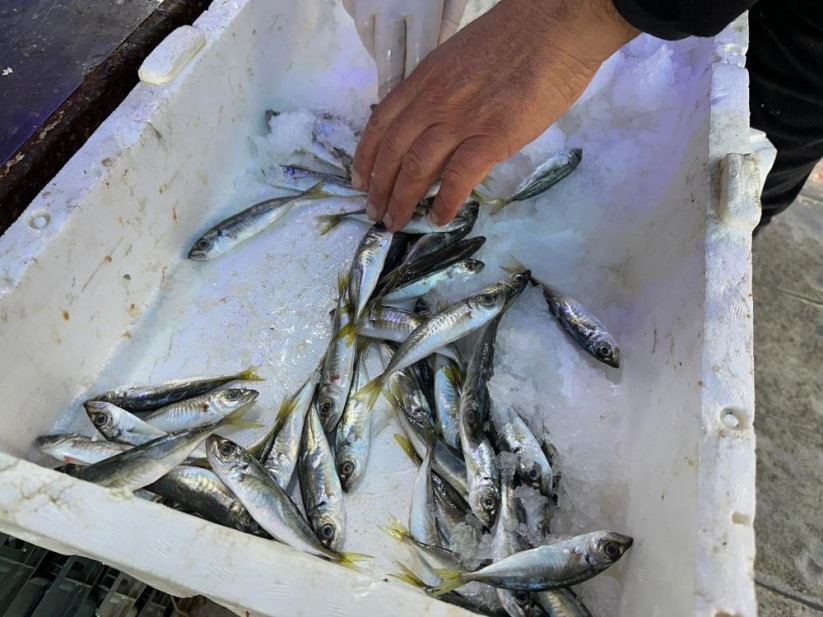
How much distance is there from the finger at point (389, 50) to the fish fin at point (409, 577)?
154cm

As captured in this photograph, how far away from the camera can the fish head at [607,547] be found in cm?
130

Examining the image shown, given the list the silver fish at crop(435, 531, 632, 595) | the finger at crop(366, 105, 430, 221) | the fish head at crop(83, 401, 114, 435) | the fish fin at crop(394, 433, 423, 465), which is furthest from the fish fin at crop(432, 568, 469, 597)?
the finger at crop(366, 105, 430, 221)

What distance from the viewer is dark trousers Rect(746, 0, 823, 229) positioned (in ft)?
5.91

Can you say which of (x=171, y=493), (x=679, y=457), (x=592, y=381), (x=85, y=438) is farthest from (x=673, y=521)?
(x=85, y=438)

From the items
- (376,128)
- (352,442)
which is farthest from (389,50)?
(352,442)

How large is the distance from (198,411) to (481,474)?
78cm

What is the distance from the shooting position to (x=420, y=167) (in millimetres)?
1573

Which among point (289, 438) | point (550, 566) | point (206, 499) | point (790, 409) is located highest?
point (206, 499)

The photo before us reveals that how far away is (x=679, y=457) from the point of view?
1297 mm

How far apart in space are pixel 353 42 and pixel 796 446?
2.60 metres

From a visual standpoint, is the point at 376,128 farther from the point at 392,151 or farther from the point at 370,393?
the point at 370,393

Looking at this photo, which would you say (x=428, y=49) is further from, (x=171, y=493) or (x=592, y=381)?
(x=171, y=493)

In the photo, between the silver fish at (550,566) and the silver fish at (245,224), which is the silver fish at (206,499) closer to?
the silver fish at (550,566)

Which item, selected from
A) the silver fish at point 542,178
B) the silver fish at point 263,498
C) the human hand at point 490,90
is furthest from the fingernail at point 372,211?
the silver fish at point 263,498
